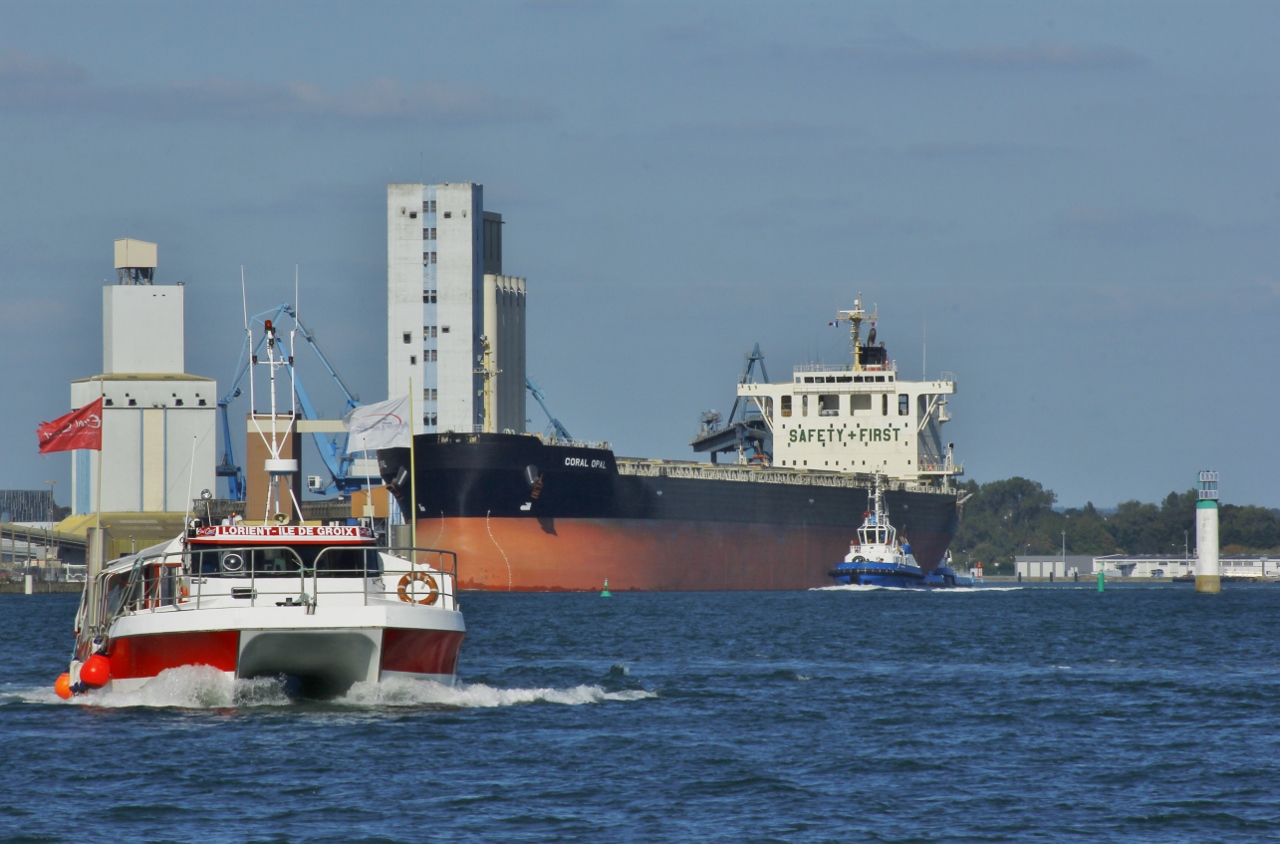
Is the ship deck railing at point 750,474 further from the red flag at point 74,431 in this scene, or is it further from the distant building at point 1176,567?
the distant building at point 1176,567

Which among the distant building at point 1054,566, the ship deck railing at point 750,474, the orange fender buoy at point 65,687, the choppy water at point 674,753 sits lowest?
the distant building at point 1054,566

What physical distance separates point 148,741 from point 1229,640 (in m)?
29.9

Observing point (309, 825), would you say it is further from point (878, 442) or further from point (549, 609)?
point (878, 442)

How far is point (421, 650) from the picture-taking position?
2372 cm

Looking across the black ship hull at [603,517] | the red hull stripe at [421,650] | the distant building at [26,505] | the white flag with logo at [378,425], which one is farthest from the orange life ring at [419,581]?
the distant building at [26,505]

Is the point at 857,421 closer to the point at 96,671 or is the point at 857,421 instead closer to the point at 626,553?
the point at 626,553

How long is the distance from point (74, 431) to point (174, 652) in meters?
8.23

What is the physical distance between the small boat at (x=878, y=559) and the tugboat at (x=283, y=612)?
54720 mm

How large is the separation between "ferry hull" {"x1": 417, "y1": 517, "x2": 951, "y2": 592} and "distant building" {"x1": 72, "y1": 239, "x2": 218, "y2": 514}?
45284 mm

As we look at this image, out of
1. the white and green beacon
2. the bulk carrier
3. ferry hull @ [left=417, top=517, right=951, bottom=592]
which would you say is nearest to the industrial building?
the bulk carrier

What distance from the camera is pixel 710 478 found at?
78.9 meters

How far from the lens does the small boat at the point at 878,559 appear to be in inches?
3095

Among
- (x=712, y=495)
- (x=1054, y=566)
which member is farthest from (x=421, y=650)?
(x=1054, y=566)

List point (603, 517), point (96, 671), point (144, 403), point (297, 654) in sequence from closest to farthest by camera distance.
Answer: point (297, 654)
point (96, 671)
point (603, 517)
point (144, 403)
